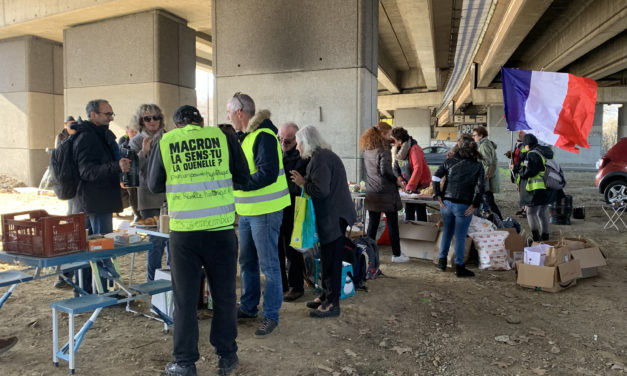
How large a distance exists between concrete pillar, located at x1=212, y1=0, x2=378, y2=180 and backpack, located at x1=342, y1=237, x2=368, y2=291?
135 inches

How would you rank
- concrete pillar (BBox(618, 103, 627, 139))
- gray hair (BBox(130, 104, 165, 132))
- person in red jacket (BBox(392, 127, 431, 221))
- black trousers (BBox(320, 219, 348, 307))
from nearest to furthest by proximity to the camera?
1. black trousers (BBox(320, 219, 348, 307))
2. gray hair (BBox(130, 104, 165, 132))
3. person in red jacket (BBox(392, 127, 431, 221))
4. concrete pillar (BBox(618, 103, 627, 139))

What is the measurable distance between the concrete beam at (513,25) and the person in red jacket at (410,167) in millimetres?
5713

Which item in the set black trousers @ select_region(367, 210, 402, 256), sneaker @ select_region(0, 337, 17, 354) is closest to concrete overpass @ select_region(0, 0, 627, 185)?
black trousers @ select_region(367, 210, 402, 256)

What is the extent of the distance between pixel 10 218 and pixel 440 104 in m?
31.7

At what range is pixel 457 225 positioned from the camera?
5703 millimetres

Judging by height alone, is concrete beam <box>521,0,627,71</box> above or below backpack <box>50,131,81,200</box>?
above

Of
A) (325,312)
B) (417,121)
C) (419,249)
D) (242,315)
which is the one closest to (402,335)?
(325,312)

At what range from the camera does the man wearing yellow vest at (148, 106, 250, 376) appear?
3061mm

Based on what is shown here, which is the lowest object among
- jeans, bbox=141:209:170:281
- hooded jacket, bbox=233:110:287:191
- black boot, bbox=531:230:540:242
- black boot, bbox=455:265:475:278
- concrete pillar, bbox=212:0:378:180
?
black boot, bbox=455:265:475:278

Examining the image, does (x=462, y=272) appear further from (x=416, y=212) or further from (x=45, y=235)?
(x=45, y=235)

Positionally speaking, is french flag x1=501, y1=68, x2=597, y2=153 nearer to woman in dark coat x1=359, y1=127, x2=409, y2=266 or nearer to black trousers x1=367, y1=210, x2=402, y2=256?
woman in dark coat x1=359, y1=127, x2=409, y2=266

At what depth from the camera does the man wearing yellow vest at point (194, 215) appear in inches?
120

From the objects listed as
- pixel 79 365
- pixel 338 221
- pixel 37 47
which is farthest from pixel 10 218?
pixel 37 47

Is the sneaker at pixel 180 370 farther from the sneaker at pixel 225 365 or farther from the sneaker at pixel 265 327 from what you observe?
A: the sneaker at pixel 265 327
